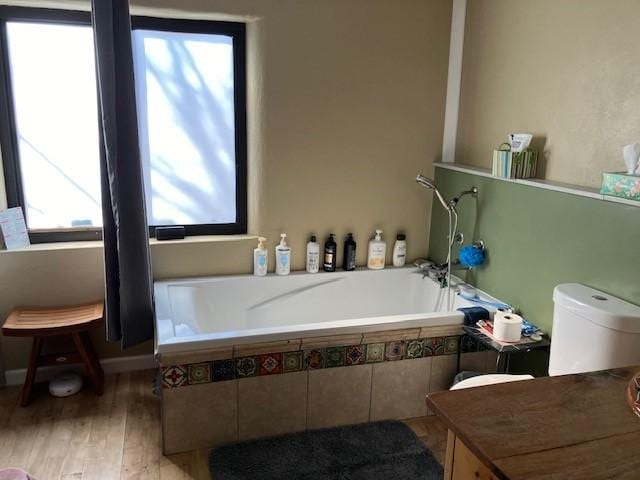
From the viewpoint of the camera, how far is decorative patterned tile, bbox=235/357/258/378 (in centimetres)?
221

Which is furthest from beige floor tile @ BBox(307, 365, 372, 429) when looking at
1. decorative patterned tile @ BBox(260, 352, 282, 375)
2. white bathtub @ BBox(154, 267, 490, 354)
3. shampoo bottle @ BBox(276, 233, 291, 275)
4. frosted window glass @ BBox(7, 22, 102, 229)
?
frosted window glass @ BBox(7, 22, 102, 229)

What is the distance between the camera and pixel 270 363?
2256mm

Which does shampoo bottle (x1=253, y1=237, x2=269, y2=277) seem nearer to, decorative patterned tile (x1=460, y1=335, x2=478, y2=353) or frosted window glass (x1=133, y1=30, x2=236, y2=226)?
frosted window glass (x1=133, y1=30, x2=236, y2=226)

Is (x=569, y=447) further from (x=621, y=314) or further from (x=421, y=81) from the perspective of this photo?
(x=421, y=81)

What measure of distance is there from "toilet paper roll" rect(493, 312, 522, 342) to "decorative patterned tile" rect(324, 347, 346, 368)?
0.68 metres

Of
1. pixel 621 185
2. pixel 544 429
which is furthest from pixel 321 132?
pixel 544 429

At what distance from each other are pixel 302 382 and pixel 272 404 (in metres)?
0.16

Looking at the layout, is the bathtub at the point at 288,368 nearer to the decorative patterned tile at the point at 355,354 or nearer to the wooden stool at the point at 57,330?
the decorative patterned tile at the point at 355,354

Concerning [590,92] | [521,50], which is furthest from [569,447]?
[521,50]

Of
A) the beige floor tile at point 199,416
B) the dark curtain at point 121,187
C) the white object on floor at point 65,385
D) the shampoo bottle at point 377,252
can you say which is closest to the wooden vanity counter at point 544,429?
the beige floor tile at point 199,416

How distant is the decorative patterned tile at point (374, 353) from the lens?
2.37 m

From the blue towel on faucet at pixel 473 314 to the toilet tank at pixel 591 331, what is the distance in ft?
1.47

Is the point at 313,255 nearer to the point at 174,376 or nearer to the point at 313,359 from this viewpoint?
the point at 313,359

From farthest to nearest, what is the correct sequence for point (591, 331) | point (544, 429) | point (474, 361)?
point (474, 361) → point (591, 331) → point (544, 429)
